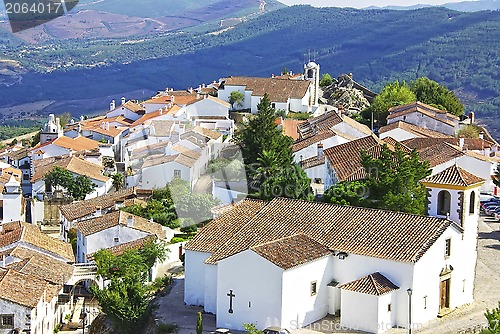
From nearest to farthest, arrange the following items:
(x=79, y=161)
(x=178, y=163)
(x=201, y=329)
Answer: (x=201, y=329) < (x=178, y=163) < (x=79, y=161)

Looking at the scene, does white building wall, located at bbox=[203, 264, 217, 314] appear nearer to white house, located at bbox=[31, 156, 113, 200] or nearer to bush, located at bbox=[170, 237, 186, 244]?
bush, located at bbox=[170, 237, 186, 244]

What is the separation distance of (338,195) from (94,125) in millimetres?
41217

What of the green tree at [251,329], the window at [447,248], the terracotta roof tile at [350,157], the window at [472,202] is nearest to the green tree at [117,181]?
the terracotta roof tile at [350,157]

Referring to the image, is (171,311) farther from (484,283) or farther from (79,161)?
(79,161)

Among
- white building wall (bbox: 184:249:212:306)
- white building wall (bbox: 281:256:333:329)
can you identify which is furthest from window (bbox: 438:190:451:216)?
white building wall (bbox: 184:249:212:306)

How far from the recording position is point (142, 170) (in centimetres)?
4881

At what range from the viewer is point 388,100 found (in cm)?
6569

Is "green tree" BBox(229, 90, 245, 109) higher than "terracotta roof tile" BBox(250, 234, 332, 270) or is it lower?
lower

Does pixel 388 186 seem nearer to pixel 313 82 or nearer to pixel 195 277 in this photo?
pixel 195 277

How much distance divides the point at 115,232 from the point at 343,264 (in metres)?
14.2

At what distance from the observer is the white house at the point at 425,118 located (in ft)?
187

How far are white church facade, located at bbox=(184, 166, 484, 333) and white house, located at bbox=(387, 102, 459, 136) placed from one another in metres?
29.8

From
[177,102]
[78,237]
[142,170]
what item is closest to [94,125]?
[177,102]

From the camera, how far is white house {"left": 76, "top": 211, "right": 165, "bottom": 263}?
3694 centimetres
